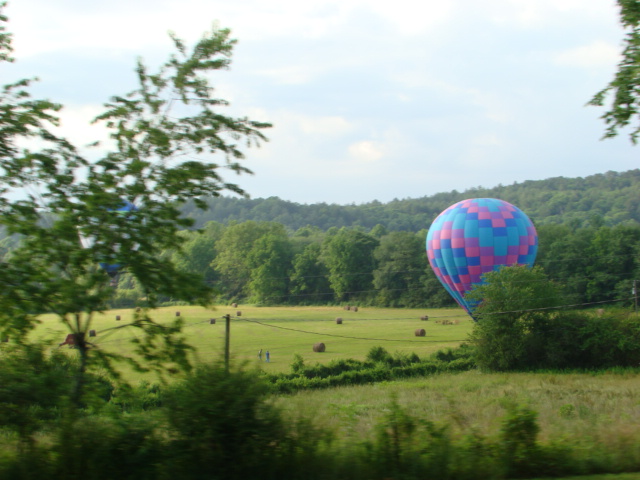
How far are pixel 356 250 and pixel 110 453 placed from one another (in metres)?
83.6

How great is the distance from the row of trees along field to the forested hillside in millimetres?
16445

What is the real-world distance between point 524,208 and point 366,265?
70.7 meters

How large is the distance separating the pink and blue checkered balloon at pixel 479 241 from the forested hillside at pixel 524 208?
4903 cm

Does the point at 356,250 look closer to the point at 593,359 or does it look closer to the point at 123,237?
the point at 593,359

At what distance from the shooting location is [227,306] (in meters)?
71.8

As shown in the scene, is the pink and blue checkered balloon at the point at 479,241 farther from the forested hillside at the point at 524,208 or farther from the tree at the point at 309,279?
the forested hillside at the point at 524,208

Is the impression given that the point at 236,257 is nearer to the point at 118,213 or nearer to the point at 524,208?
the point at 118,213

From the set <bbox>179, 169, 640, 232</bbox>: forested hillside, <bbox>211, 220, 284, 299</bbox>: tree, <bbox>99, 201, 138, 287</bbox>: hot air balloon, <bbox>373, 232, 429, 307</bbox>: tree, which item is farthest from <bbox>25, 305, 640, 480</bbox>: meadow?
<bbox>179, 169, 640, 232</bbox>: forested hillside

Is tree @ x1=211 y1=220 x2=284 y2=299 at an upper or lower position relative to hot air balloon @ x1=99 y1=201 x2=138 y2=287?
upper

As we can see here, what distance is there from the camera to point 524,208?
145 m

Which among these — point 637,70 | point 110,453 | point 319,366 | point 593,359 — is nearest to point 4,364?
point 110,453

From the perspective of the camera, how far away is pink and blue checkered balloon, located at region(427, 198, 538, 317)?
38188 mm

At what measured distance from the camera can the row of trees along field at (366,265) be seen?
63969mm

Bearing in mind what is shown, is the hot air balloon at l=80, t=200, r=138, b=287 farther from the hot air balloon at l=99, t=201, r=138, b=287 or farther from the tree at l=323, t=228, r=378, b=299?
the tree at l=323, t=228, r=378, b=299
